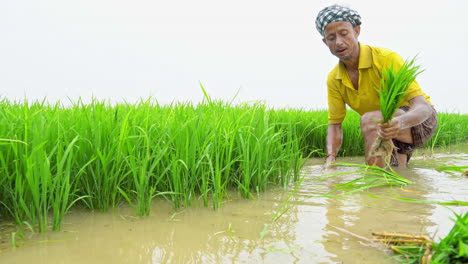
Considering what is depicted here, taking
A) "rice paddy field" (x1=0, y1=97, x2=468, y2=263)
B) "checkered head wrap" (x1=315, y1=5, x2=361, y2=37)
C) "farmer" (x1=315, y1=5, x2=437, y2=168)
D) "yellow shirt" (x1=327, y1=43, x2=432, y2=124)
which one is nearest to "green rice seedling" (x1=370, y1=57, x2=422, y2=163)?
"farmer" (x1=315, y1=5, x2=437, y2=168)

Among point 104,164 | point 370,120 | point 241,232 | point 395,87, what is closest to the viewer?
point 241,232

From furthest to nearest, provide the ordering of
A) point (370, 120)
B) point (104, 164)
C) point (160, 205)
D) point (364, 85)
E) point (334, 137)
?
1. point (334, 137)
2. point (364, 85)
3. point (370, 120)
4. point (160, 205)
5. point (104, 164)

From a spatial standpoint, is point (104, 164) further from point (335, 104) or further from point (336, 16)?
point (335, 104)

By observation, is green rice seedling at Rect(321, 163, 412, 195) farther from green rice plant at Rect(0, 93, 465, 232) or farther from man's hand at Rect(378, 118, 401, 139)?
green rice plant at Rect(0, 93, 465, 232)

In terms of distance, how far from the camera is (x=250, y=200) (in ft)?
6.81

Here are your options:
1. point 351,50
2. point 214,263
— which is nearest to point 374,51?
point 351,50

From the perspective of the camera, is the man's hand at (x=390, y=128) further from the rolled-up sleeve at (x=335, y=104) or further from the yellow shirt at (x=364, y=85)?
the rolled-up sleeve at (x=335, y=104)

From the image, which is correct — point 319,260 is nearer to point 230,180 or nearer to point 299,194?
point 299,194

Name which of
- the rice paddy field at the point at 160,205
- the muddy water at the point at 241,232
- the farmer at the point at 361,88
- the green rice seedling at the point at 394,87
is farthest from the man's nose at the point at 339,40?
the muddy water at the point at 241,232

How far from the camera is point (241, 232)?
4.95 feet

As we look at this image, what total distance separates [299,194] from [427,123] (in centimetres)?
196

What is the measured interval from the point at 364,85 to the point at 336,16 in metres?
0.68

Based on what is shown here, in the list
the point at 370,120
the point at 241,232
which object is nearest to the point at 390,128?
the point at 370,120

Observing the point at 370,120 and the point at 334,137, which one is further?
the point at 334,137
